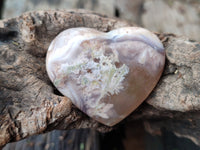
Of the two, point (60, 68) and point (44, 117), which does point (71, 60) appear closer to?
point (60, 68)

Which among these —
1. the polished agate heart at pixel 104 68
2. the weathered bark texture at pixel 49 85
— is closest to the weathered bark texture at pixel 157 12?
the weathered bark texture at pixel 49 85

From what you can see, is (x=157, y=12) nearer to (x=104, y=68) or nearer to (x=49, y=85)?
(x=104, y=68)


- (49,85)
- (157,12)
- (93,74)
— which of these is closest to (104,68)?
(93,74)

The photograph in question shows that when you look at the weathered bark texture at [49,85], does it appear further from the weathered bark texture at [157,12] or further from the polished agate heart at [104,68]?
the weathered bark texture at [157,12]

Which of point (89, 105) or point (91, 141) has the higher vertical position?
point (89, 105)

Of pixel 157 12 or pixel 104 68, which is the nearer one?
pixel 104 68

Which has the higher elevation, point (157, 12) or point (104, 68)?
point (157, 12)

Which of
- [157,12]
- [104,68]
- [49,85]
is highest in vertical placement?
[157,12]

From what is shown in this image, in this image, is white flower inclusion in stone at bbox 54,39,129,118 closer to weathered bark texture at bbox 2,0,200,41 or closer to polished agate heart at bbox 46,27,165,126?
polished agate heart at bbox 46,27,165,126

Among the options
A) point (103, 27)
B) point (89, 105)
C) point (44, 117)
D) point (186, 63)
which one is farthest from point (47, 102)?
point (186, 63)
